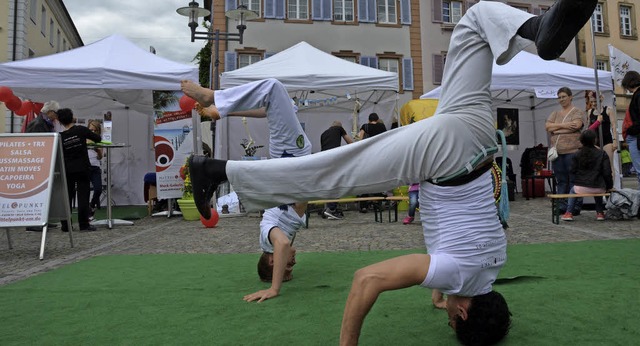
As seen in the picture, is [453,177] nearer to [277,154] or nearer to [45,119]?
[277,154]

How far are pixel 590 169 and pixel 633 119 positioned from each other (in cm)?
114

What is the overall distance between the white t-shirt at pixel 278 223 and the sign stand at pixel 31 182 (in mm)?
2934

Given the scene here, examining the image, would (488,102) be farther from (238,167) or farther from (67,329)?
(67,329)

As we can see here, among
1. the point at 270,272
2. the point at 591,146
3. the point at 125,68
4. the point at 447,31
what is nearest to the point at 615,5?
the point at 447,31

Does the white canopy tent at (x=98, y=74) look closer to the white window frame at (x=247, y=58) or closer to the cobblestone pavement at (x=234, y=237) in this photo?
the cobblestone pavement at (x=234, y=237)

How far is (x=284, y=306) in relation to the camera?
3209mm

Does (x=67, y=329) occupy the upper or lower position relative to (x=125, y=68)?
lower

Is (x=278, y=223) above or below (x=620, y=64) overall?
below

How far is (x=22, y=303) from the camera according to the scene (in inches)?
134

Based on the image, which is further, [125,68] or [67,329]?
[125,68]

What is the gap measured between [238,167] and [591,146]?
6.87 m

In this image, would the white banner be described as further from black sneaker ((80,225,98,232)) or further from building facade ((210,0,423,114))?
building facade ((210,0,423,114))

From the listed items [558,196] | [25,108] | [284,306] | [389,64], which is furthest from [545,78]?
[389,64]

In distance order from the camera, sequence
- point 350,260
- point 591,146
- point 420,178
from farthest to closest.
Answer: point 591,146 → point 350,260 → point 420,178
